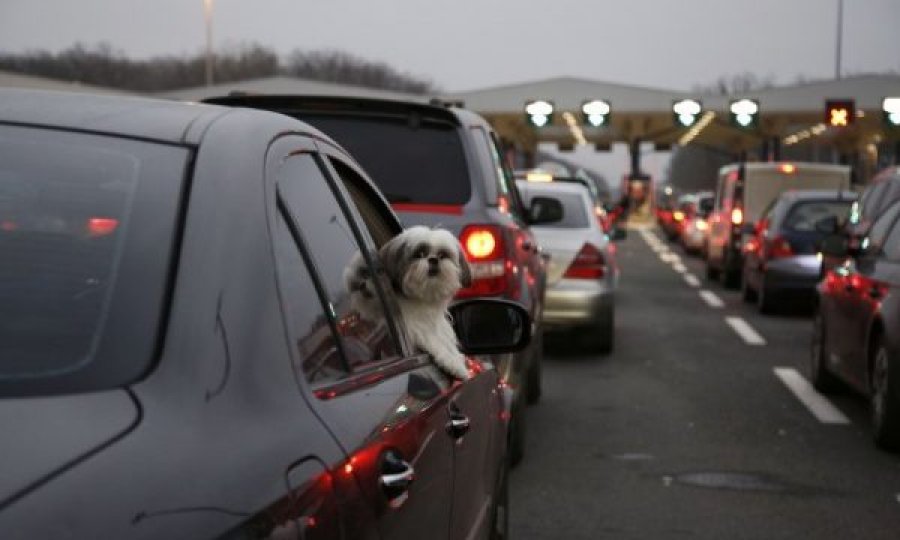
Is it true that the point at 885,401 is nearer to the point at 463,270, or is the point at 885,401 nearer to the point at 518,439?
the point at 518,439

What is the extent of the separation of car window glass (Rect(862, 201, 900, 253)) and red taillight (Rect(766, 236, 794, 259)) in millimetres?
8955

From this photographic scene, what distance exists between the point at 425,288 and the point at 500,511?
130 centimetres

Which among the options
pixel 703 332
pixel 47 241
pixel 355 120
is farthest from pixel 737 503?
pixel 703 332

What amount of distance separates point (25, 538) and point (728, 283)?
25.1 metres

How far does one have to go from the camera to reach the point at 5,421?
214 cm

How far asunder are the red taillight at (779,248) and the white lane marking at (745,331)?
93 cm

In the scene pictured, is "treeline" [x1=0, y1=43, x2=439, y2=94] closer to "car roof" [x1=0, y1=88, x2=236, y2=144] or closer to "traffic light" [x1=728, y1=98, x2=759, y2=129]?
"traffic light" [x1=728, y1=98, x2=759, y2=129]

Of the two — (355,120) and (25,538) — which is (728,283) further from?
(25,538)

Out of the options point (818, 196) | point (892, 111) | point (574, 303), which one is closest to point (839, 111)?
point (892, 111)

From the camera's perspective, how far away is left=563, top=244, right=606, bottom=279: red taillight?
49.4 ft

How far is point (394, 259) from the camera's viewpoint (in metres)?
4.33

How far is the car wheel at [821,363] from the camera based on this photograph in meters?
12.2

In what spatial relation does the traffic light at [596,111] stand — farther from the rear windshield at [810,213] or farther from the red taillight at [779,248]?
the red taillight at [779,248]

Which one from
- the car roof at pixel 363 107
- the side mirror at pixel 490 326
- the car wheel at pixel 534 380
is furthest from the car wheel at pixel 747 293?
the side mirror at pixel 490 326
